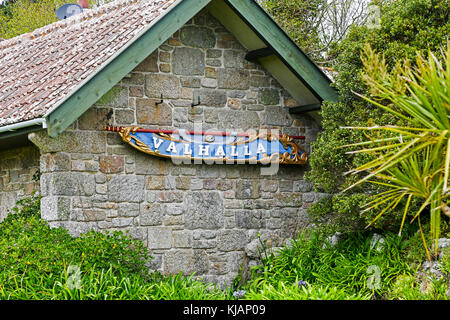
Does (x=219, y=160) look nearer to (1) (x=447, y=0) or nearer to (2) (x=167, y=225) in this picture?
(2) (x=167, y=225)

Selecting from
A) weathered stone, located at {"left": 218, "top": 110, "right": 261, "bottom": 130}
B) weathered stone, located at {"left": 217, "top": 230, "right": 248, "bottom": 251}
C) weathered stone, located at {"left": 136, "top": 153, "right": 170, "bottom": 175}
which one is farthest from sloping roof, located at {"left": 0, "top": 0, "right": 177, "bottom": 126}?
weathered stone, located at {"left": 217, "top": 230, "right": 248, "bottom": 251}

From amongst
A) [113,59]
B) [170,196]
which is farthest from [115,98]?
[170,196]

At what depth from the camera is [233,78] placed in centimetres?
952

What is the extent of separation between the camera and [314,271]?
8406 millimetres

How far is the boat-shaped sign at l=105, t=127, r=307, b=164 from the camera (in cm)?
870

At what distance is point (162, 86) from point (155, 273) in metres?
2.63

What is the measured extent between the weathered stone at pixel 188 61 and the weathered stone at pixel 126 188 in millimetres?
1692

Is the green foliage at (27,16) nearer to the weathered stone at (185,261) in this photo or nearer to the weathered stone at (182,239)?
the weathered stone at (182,239)

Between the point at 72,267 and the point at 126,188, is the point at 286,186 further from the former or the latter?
the point at 72,267

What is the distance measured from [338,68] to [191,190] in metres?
2.72

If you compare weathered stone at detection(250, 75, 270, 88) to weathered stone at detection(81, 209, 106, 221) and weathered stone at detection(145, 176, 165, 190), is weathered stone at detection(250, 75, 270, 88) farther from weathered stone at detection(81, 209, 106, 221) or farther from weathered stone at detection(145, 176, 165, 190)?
weathered stone at detection(81, 209, 106, 221)

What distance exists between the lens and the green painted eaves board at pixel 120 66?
25.5ft

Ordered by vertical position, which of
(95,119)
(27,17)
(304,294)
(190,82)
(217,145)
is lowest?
(304,294)
